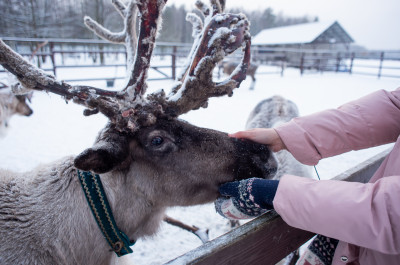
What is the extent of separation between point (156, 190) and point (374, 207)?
1248 mm

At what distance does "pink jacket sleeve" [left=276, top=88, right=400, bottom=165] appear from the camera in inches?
64.3

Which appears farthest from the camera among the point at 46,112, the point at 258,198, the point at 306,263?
the point at 46,112

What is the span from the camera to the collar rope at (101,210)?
158 cm

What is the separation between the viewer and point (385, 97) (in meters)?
1.66

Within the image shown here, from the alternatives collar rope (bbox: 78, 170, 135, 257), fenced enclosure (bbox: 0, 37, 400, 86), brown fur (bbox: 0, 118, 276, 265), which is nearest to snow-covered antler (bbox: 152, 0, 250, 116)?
brown fur (bbox: 0, 118, 276, 265)

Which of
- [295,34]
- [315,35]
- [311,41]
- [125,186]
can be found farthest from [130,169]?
[295,34]

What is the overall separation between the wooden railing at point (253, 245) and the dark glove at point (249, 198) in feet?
0.26

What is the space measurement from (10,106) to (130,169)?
653 cm

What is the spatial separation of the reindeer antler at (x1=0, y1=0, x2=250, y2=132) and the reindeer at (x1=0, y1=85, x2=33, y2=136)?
5.39 meters

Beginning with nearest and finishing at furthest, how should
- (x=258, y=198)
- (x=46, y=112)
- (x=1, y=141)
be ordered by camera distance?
(x=258, y=198) → (x=1, y=141) → (x=46, y=112)

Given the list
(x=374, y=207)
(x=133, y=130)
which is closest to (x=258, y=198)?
(x=374, y=207)

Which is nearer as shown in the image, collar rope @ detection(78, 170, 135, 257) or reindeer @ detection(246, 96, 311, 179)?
collar rope @ detection(78, 170, 135, 257)

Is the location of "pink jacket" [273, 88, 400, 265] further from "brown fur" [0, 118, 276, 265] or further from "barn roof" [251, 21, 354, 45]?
"barn roof" [251, 21, 354, 45]

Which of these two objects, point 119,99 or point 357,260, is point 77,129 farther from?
point 357,260
